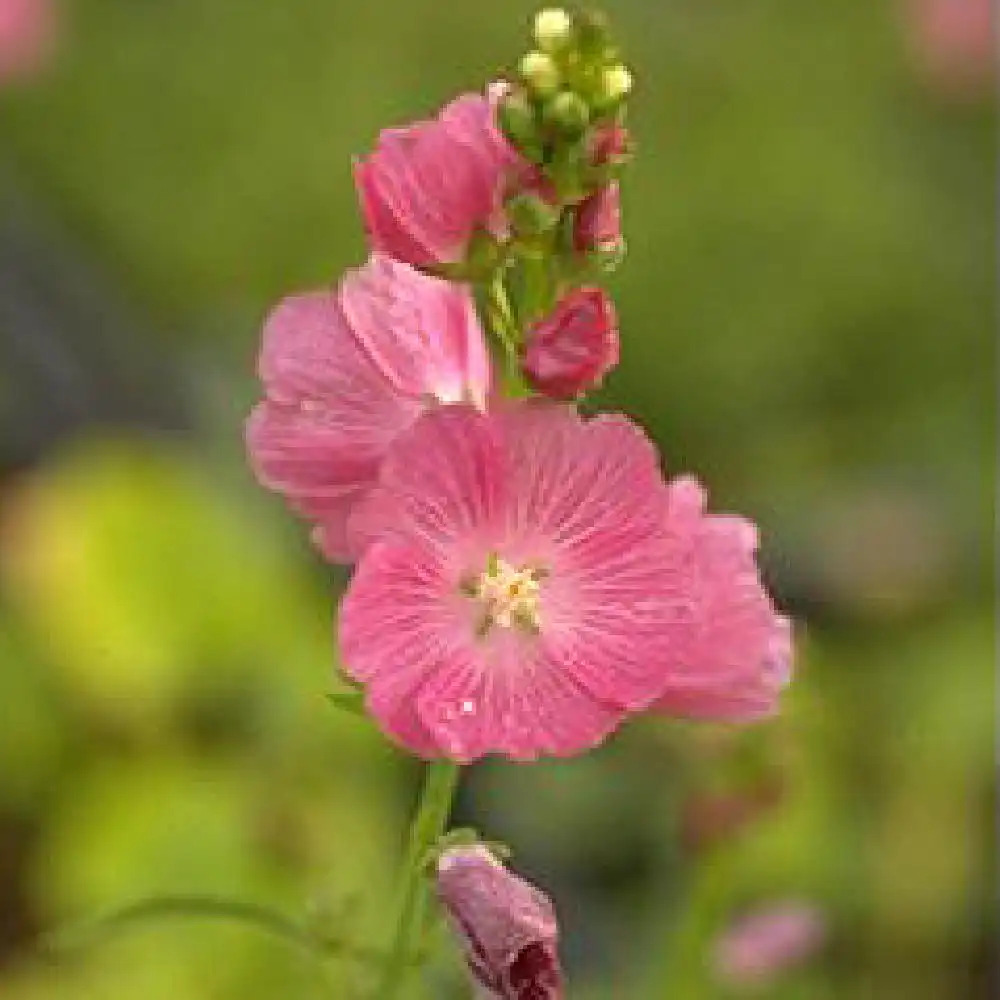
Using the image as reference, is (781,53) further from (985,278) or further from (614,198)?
(614,198)

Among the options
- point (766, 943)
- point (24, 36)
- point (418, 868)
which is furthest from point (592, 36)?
point (24, 36)

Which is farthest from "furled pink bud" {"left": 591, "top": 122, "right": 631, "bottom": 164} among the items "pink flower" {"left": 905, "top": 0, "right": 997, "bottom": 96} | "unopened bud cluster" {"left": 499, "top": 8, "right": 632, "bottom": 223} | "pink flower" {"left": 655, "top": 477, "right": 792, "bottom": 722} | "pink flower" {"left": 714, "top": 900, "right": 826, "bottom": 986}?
"pink flower" {"left": 905, "top": 0, "right": 997, "bottom": 96}

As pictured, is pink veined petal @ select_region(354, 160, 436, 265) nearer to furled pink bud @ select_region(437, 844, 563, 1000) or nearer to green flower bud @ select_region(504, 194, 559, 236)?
green flower bud @ select_region(504, 194, 559, 236)

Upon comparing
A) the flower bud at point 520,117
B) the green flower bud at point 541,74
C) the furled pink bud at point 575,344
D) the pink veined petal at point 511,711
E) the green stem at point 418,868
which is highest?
the green flower bud at point 541,74

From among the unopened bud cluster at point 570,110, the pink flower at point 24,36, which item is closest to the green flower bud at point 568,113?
the unopened bud cluster at point 570,110

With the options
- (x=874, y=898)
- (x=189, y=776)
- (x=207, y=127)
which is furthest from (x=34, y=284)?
(x=874, y=898)

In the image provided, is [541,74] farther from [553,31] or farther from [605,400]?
[605,400]

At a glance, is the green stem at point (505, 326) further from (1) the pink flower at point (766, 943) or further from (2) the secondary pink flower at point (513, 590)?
(1) the pink flower at point (766, 943)
